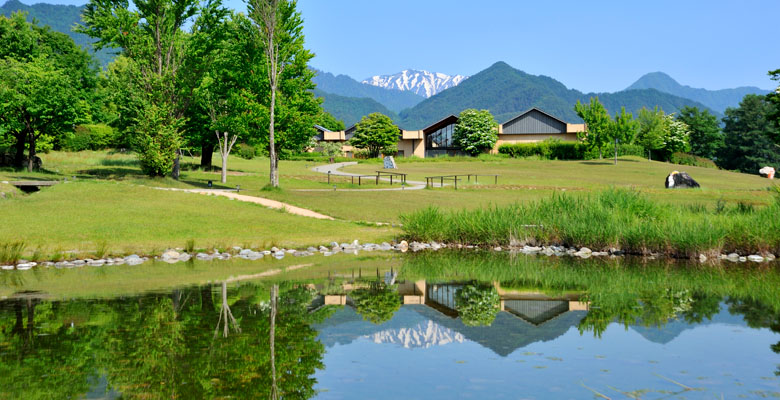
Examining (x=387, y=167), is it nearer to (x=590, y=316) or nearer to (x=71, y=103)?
(x=71, y=103)

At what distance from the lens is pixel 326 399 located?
743 cm

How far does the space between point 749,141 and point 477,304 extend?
411 ft

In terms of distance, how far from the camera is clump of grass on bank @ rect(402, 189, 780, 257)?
20.6 meters

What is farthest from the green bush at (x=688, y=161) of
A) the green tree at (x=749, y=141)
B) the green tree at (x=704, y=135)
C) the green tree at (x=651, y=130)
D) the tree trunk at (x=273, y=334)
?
the tree trunk at (x=273, y=334)

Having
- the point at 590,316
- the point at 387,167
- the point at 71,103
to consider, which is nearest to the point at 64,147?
the point at 71,103

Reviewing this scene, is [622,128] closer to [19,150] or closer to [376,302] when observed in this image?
[19,150]

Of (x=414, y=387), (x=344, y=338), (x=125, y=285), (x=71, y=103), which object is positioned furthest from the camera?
(x=71, y=103)

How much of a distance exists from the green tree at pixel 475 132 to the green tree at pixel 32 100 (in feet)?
219

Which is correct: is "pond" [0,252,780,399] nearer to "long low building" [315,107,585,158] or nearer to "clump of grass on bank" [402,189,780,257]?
"clump of grass on bank" [402,189,780,257]

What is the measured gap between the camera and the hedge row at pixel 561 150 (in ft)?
319

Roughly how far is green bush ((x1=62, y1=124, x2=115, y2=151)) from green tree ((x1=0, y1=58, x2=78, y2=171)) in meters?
22.5

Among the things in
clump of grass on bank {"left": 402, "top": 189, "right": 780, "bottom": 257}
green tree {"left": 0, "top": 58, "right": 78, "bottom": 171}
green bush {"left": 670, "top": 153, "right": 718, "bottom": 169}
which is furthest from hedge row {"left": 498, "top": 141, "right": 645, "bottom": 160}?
clump of grass on bank {"left": 402, "top": 189, "right": 780, "bottom": 257}

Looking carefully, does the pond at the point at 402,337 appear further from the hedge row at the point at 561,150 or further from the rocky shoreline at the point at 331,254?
the hedge row at the point at 561,150

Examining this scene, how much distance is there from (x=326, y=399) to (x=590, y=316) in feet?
22.3
